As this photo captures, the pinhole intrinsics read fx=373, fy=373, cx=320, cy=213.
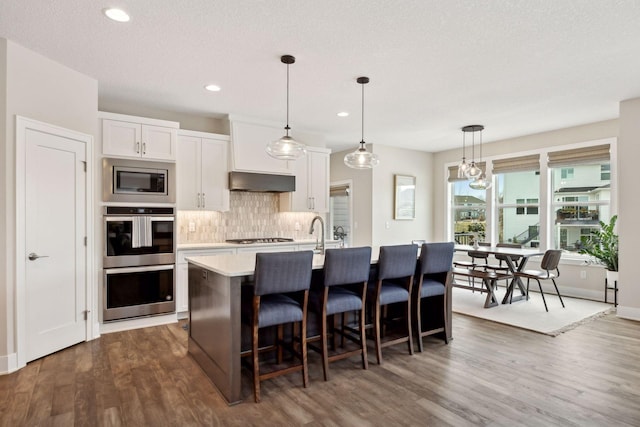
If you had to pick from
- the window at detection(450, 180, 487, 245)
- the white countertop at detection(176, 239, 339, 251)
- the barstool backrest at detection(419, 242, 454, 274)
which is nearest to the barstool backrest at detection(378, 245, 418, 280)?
the barstool backrest at detection(419, 242, 454, 274)

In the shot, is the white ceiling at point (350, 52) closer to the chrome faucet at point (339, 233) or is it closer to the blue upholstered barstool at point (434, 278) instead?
the blue upholstered barstool at point (434, 278)

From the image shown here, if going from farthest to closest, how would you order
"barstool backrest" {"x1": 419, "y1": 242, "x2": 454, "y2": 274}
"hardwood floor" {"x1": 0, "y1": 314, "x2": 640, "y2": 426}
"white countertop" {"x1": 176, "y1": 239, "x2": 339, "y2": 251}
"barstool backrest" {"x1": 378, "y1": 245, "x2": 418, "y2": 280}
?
"white countertop" {"x1": 176, "y1": 239, "x2": 339, "y2": 251}
"barstool backrest" {"x1": 419, "y1": 242, "x2": 454, "y2": 274}
"barstool backrest" {"x1": 378, "y1": 245, "x2": 418, "y2": 280}
"hardwood floor" {"x1": 0, "y1": 314, "x2": 640, "y2": 426}

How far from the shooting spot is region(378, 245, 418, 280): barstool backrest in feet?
10.2

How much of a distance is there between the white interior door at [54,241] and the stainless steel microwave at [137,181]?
327 mm

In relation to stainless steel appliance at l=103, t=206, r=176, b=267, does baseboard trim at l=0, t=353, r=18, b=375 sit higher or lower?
lower

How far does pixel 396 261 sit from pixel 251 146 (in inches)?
116

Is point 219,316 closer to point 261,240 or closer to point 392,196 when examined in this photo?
point 261,240

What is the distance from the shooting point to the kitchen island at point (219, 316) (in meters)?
2.51

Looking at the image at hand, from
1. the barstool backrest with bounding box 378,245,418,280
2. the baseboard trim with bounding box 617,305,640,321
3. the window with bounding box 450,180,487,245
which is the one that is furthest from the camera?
the window with bounding box 450,180,487,245

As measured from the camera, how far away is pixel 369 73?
3639 mm

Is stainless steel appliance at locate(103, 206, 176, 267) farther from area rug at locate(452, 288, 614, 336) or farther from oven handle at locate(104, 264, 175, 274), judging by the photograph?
area rug at locate(452, 288, 614, 336)

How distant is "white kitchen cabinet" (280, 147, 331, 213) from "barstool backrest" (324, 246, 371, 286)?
9.42 feet

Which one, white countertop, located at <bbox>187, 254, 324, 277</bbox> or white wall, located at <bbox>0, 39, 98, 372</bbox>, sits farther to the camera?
white wall, located at <bbox>0, 39, 98, 372</bbox>

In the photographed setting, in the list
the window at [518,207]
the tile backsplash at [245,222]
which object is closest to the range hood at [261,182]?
the tile backsplash at [245,222]
